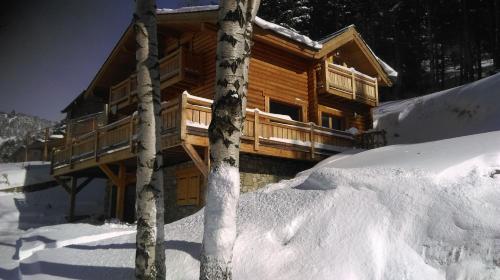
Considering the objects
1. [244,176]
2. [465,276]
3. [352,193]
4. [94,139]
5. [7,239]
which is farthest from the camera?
[94,139]

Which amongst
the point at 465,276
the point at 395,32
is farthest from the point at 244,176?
the point at 395,32

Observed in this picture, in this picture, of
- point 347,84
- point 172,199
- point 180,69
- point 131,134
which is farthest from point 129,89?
point 347,84

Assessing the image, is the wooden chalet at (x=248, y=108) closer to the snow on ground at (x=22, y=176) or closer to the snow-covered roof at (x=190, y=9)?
the snow-covered roof at (x=190, y=9)

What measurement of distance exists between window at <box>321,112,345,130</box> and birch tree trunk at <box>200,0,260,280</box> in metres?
14.3

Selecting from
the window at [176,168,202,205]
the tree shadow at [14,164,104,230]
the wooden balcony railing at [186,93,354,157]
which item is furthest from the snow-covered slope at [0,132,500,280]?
the tree shadow at [14,164,104,230]

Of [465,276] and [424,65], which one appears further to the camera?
[424,65]

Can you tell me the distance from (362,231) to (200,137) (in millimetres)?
7050

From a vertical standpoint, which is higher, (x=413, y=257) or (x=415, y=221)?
(x=415, y=221)

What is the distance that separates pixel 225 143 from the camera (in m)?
5.11

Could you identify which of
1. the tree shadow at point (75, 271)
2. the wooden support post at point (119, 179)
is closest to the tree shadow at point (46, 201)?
the wooden support post at point (119, 179)

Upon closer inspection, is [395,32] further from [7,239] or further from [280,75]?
[7,239]

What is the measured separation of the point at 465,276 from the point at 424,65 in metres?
41.4

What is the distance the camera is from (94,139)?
17359 millimetres

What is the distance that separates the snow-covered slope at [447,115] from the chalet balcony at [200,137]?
309 inches
